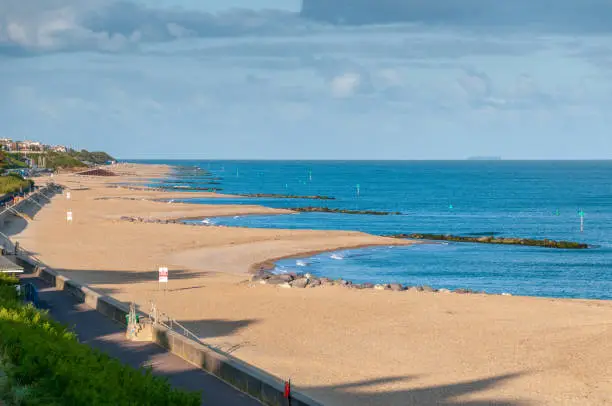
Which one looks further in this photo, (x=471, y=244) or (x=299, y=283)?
(x=471, y=244)

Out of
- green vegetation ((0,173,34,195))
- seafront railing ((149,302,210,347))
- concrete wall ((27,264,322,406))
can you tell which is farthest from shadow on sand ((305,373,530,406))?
green vegetation ((0,173,34,195))

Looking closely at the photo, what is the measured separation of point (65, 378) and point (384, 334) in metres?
12.9

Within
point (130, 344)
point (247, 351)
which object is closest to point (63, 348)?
point (130, 344)

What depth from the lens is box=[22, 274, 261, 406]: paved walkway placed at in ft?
53.2

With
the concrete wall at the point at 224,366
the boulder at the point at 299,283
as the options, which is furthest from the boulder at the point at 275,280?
the concrete wall at the point at 224,366

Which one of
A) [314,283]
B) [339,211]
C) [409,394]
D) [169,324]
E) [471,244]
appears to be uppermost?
[339,211]

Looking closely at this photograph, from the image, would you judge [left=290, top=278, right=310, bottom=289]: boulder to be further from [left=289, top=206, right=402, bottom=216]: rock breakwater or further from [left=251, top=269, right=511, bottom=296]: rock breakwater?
[left=289, top=206, right=402, bottom=216]: rock breakwater

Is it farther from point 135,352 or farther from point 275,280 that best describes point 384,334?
point 275,280

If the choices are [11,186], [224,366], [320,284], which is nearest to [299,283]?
[320,284]

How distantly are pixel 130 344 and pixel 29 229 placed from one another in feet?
128

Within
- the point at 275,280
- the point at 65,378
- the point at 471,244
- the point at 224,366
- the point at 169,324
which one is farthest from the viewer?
the point at 471,244

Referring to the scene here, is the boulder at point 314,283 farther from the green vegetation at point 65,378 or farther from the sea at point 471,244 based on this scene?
the green vegetation at point 65,378

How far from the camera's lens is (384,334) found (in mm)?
24609

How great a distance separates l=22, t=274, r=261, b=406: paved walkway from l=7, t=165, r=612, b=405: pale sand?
222cm
